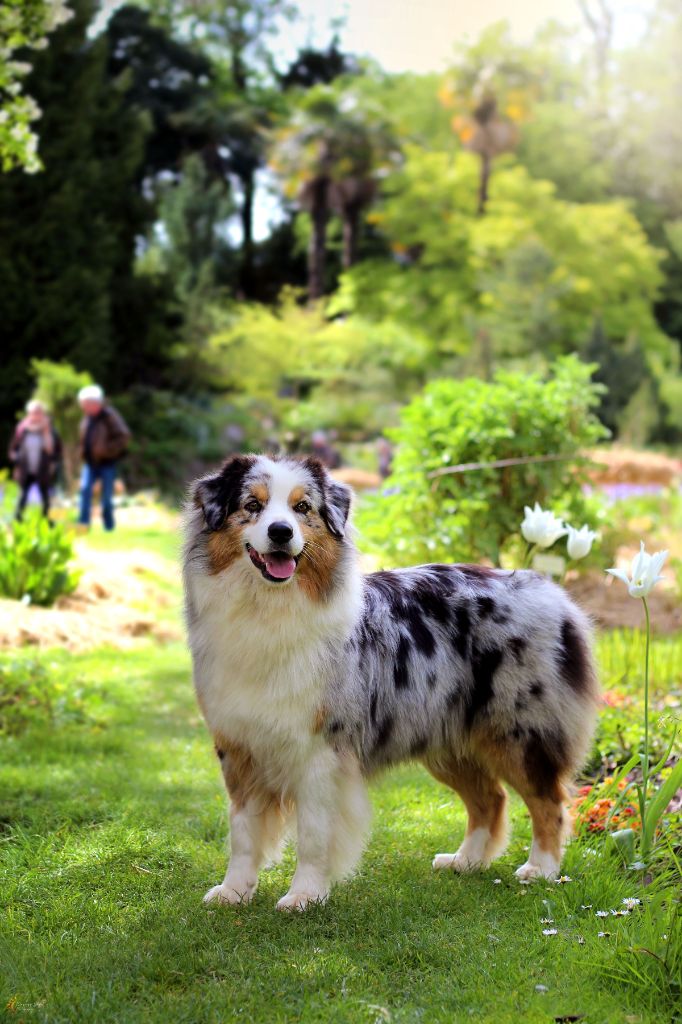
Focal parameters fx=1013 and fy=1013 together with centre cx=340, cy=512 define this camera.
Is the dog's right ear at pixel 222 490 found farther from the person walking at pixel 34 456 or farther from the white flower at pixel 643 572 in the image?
the person walking at pixel 34 456

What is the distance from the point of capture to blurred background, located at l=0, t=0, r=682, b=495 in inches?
816

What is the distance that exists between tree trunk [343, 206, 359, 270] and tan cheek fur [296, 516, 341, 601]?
31.1 m

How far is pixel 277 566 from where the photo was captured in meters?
3.26

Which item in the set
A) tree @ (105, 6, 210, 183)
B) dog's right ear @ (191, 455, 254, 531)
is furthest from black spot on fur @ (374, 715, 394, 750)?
tree @ (105, 6, 210, 183)

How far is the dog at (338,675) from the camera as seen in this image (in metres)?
3.40

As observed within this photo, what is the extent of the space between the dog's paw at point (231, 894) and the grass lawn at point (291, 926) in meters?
0.04

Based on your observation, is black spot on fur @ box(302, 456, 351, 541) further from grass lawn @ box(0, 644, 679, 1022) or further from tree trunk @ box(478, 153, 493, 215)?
tree trunk @ box(478, 153, 493, 215)

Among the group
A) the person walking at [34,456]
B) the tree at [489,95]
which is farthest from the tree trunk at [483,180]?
the person walking at [34,456]

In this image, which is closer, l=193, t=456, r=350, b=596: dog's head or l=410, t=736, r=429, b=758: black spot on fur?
l=193, t=456, r=350, b=596: dog's head

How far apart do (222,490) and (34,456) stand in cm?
961

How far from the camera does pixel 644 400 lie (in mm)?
25812

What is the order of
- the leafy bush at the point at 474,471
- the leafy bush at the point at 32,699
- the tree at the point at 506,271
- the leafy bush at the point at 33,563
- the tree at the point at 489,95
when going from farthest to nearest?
1. the tree at the point at 489,95
2. the tree at the point at 506,271
3. the leafy bush at the point at 33,563
4. the leafy bush at the point at 474,471
5. the leafy bush at the point at 32,699

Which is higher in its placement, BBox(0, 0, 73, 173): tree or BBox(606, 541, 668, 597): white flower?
BBox(0, 0, 73, 173): tree

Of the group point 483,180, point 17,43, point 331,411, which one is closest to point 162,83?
point 483,180
